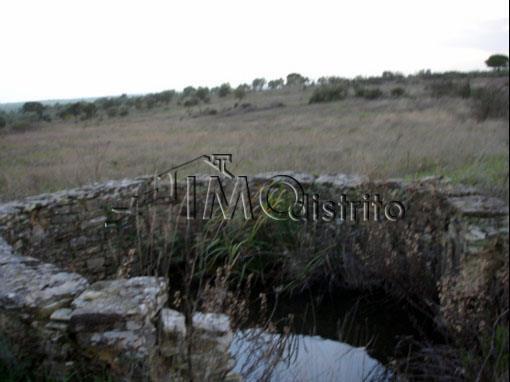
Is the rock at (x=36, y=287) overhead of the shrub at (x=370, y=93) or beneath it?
beneath

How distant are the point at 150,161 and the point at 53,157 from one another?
228cm

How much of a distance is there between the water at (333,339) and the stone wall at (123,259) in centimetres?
31

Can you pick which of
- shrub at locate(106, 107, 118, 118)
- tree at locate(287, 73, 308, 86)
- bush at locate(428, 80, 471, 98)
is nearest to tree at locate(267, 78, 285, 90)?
tree at locate(287, 73, 308, 86)

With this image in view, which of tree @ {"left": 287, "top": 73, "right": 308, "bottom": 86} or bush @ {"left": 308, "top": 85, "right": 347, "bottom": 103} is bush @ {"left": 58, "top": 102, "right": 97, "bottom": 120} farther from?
tree @ {"left": 287, "top": 73, "right": 308, "bottom": 86}

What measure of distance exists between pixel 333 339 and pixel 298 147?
17.1 feet

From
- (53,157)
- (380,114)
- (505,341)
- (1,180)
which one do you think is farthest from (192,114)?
(505,341)

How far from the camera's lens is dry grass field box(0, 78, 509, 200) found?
6.96 meters

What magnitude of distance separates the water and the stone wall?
0.31 metres

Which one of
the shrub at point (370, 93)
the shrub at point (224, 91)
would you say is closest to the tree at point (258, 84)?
the shrub at point (224, 91)

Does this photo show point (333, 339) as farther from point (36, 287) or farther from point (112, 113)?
point (112, 113)

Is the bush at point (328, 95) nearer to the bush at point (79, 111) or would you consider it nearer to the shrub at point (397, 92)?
the shrub at point (397, 92)

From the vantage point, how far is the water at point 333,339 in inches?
→ 146

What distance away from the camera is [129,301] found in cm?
309

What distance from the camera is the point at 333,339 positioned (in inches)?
184
